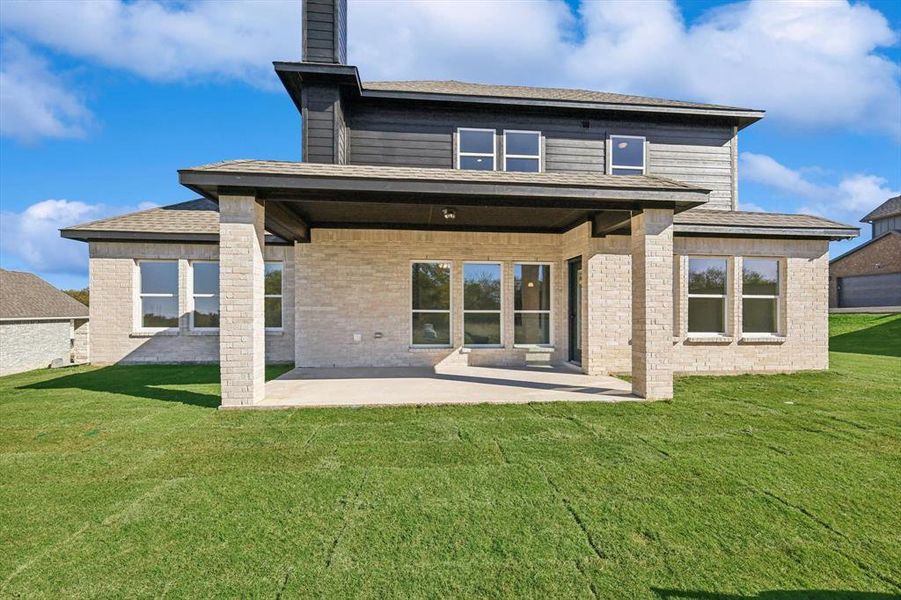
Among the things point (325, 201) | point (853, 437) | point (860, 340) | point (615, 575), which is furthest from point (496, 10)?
point (860, 340)

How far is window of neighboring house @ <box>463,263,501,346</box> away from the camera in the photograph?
10641mm

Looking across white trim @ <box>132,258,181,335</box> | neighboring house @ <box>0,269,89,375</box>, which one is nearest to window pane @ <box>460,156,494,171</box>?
white trim @ <box>132,258,181,335</box>

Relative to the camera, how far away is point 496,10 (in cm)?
1282

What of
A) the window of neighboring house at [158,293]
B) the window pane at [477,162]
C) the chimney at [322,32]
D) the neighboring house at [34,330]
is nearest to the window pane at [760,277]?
the window pane at [477,162]

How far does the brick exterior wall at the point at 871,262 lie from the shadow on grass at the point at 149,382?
3321 cm

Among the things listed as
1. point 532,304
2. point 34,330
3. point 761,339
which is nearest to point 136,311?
point 34,330

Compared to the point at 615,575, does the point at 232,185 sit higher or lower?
higher

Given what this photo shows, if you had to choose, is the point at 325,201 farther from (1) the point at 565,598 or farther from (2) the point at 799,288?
(2) the point at 799,288

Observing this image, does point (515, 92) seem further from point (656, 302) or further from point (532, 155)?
point (656, 302)

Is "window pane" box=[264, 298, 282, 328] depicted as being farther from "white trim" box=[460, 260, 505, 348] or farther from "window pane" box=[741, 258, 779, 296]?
"window pane" box=[741, 258, 779, 296]

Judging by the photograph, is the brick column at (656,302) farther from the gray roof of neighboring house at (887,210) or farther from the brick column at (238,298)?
the gray roof of neighboring house at (887,210)

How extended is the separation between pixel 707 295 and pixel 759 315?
4.71 feet

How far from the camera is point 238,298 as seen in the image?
6359 millimetres

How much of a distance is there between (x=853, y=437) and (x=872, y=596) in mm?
3672
